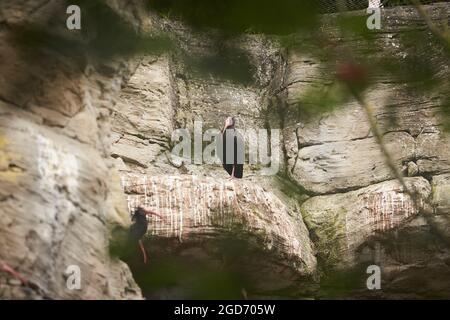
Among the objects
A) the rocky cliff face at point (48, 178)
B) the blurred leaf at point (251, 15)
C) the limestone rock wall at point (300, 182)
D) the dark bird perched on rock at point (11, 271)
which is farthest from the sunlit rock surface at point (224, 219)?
the blurred leaf at point (251, 15)

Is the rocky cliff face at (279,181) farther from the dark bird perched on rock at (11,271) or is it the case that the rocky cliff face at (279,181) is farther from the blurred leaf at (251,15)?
the blurred leaf at (251,15)

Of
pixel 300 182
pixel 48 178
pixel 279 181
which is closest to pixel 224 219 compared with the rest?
pixel 279 181

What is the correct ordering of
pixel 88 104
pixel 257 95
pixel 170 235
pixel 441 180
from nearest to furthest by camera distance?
pixel 88 104
pixel 170 235
pixel 441 180
pixel 257 95

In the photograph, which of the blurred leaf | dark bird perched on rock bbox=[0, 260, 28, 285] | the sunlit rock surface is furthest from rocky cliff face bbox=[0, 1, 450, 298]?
the blurred leaf

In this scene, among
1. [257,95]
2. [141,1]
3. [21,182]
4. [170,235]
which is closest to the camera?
[21,182]

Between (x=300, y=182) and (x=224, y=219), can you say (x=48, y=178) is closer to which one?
(x=224, y=219)

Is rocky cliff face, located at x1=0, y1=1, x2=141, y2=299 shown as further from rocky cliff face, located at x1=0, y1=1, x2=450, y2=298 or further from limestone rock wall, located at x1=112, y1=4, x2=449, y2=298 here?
limestone rock wall, located at x1=112, y1=4, x2=449, y2=298

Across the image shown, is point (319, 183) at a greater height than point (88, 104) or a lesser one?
greater

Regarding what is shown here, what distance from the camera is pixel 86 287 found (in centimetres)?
213

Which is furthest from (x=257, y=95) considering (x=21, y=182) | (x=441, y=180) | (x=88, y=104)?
(x=21, y=182)

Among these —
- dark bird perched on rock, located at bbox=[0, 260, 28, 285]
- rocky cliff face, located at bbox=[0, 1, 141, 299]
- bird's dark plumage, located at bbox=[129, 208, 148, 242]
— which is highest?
bird's dark plumage, located at bbox=[129, 208, 148, 242]

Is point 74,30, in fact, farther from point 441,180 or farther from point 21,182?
point 441,180

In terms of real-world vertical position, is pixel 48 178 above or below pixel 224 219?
below

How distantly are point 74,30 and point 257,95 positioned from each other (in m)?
4.20
